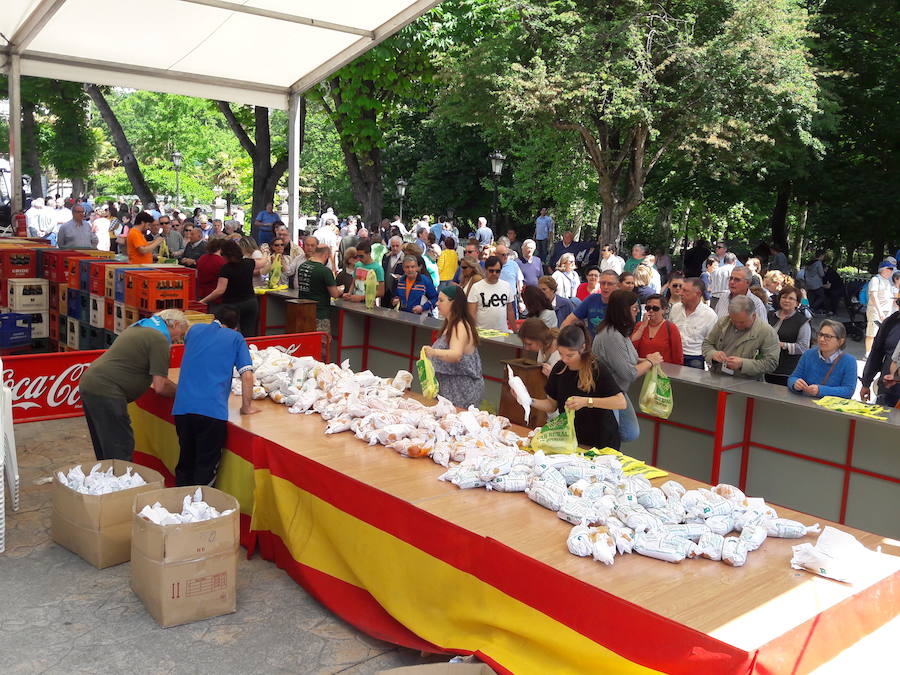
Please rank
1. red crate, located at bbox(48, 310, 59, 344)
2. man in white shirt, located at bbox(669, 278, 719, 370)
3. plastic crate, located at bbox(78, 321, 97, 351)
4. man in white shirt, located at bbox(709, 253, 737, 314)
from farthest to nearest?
1. man in white shirt, located at bbox(709, 253, 737, 314)
2. red crate, located at bbox(48, 310, 59, 344)
3. plastic crate, located at bbox(78, 321, 97, 351)
4. man in white shirt, located at bbox(669, 278, 719, 370)

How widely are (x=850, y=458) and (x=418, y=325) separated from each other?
16.4ft

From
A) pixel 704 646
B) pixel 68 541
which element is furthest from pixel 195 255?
pixel 704 646

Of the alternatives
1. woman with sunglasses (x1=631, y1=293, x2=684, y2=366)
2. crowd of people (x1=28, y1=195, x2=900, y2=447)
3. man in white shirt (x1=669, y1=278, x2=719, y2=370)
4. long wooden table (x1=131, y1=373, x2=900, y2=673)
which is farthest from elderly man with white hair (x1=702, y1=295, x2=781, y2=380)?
long wooden table (x1=131, y1=373, x2=900, y2=673)

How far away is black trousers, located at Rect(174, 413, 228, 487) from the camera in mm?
6031

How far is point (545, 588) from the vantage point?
3.81m

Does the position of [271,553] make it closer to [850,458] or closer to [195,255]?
[850,458]

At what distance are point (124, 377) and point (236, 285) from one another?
12.7 ft

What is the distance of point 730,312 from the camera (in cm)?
778

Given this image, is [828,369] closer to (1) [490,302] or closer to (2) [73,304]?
(1) [490,302]

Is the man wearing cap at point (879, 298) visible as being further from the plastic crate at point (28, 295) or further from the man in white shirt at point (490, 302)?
the plastic crate at point (28, 295)

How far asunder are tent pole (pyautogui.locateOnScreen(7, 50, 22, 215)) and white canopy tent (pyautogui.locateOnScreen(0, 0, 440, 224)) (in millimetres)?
16

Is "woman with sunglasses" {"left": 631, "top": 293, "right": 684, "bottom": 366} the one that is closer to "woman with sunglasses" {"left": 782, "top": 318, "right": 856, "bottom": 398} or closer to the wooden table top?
"woman with sunglasses" {"left": 782, "top": 318, "right": 856, "bottom": 398}

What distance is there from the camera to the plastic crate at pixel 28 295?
1137cm

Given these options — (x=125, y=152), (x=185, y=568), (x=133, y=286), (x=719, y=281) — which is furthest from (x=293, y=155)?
(x=185, y=568)
